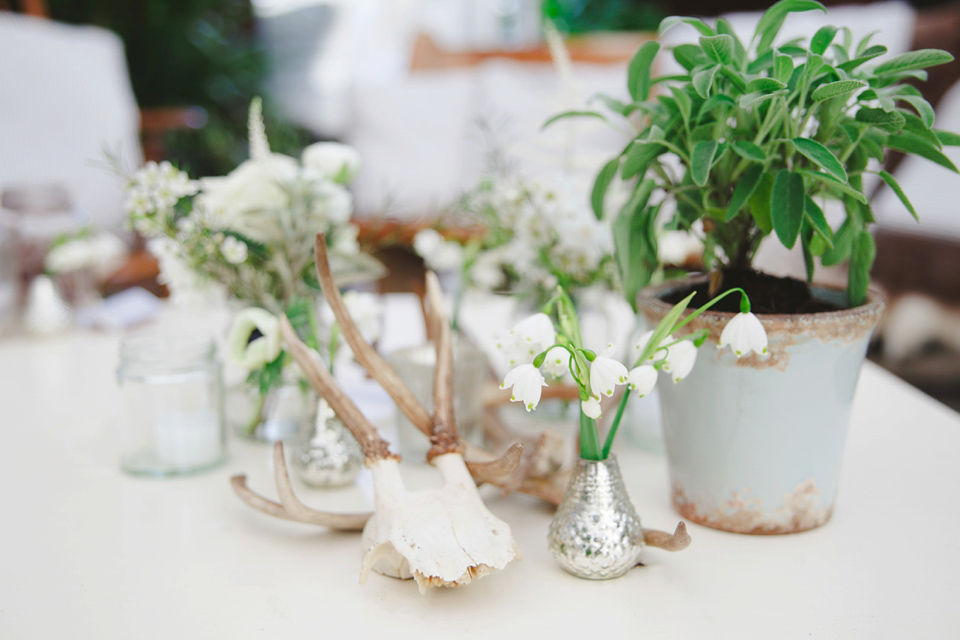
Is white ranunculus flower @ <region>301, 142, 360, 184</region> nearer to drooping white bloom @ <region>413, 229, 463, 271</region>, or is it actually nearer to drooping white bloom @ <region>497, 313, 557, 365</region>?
drooping white bloom @ <region>413, 229, 463, 271</region>

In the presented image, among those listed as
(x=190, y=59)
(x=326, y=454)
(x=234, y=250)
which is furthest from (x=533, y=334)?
(x=190, y=59)

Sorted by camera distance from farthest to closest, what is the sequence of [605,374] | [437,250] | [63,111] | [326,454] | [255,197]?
[63,111]
[437,250]
[255,197]
[326,454]
[605,374]

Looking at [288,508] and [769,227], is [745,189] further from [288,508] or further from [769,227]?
[288,508]

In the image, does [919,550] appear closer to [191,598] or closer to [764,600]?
[764,600]

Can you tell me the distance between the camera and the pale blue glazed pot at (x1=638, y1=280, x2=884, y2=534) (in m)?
0.55

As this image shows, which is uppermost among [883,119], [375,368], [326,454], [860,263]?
[883,119]

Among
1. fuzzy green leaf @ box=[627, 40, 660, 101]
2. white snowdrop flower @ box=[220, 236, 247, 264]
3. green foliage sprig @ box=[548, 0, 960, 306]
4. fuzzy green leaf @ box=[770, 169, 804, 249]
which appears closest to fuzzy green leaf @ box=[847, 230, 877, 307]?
green foliage sprig @ box=[548, 0, 960, 306]

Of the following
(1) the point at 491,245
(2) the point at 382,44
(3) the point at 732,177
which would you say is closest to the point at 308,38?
(2) the point at 382,44

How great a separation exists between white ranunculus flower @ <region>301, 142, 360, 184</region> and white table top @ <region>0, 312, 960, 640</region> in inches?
13.3

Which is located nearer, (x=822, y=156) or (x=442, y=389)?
(x=822, y=156)

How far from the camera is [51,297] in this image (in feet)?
4.13

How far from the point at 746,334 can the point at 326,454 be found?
0.41 m

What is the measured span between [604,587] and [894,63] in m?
0.45

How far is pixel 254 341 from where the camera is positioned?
0.74m
